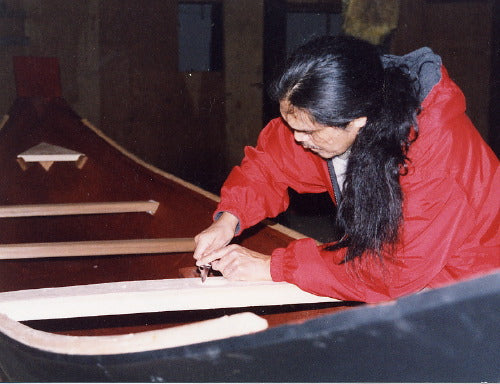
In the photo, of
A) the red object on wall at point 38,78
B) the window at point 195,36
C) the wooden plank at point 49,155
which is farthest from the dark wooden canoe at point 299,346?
the window at point 195,36

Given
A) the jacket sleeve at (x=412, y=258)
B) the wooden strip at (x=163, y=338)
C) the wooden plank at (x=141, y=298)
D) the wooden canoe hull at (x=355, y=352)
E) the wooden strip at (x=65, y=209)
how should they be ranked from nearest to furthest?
the wooden canoe hull at (x=355, y=352), the wooden strip at (x=163, y=338), the jacket sleeve at (x=412, y=258), the wooden plank at (x=141, y=298), the wooden strip at (x=65, y=209)

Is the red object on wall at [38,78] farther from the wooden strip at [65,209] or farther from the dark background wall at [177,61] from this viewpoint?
the wooden strip at [65,209]

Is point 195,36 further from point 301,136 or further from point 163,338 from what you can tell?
point 163,338

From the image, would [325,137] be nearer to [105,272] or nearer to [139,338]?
[139,338]

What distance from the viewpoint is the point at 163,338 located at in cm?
79

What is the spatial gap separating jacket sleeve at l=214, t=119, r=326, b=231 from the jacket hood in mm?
409

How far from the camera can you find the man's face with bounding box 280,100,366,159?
111 centimetres

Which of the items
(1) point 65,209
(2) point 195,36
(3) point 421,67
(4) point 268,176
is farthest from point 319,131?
(2) point 195,36

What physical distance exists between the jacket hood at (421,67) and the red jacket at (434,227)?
1 centimetres

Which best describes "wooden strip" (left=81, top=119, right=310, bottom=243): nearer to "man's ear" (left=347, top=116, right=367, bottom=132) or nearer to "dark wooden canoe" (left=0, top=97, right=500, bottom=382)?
"dark wooden canoe" (left=0, top=97, right=500, bottom=382)

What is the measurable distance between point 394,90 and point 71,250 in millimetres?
1228

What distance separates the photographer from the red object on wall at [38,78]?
3.87m

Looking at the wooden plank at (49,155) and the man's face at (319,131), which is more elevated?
the man's face at (319,131)

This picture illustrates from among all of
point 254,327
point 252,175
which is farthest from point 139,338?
point 252,175
